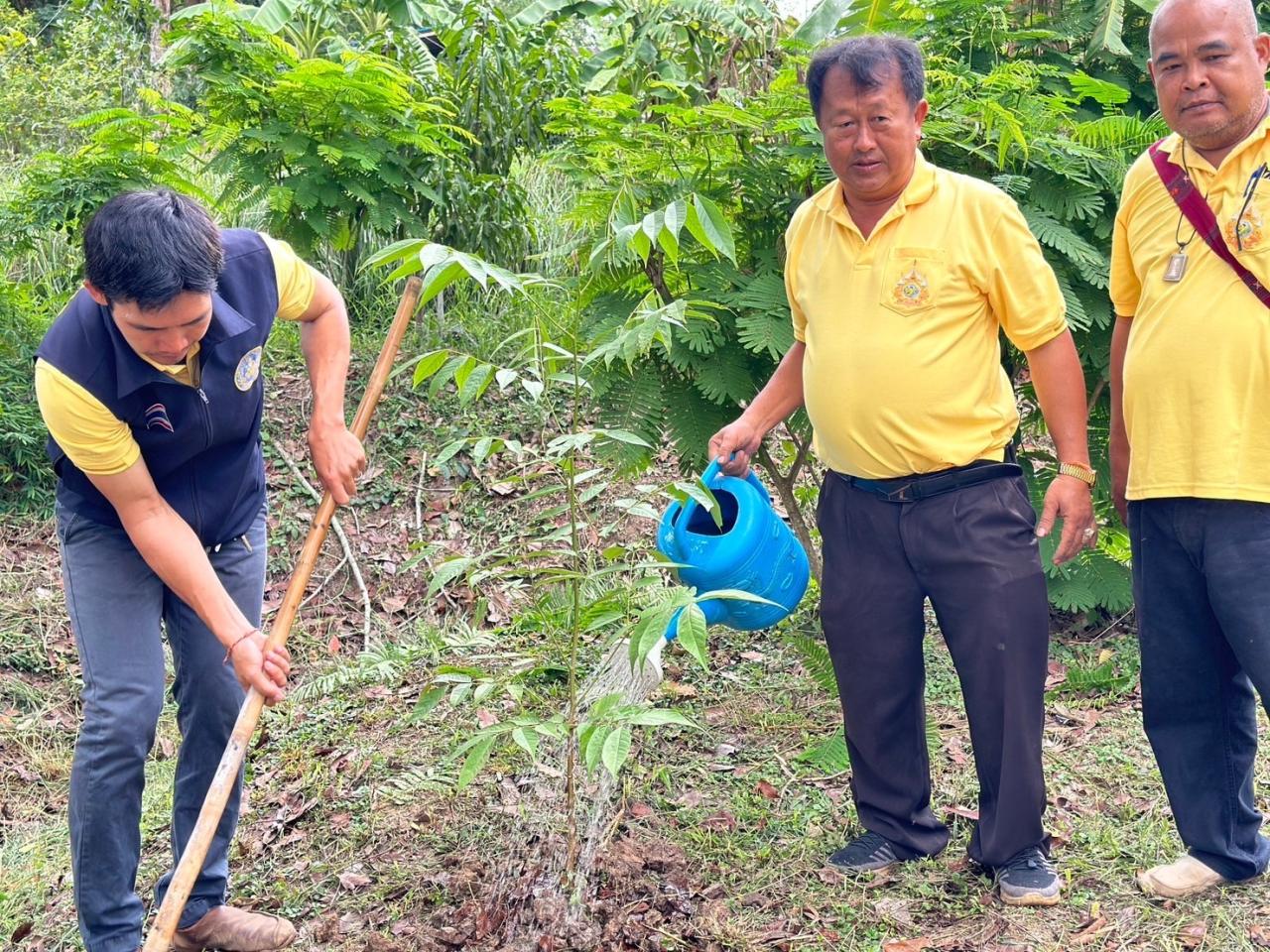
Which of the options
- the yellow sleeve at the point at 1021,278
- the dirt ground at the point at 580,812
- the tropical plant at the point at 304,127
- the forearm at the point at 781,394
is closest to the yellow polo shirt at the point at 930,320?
the yellow sleeve at the point at 1021,278

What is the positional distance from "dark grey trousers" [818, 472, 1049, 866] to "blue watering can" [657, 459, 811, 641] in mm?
118

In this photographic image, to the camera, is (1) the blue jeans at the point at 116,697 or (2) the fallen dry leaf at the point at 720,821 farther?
(2) the fallen dry leaf at the point at 720,821

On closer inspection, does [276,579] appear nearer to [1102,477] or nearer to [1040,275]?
[1102,477]

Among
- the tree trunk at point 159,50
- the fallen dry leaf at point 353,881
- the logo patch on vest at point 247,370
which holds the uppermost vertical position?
the tree trunk at point 159,50

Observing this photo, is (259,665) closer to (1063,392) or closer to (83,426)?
(83,426)

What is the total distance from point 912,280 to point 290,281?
1.46 meters

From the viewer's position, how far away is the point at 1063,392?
2.78 meters

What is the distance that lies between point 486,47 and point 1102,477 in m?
3.89

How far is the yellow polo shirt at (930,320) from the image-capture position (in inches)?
107

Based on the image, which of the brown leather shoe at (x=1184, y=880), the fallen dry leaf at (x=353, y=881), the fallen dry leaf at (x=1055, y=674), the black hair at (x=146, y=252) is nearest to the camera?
the black hair at (x=146, y=252)

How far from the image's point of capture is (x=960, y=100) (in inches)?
147

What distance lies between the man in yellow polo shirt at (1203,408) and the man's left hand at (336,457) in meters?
1.81

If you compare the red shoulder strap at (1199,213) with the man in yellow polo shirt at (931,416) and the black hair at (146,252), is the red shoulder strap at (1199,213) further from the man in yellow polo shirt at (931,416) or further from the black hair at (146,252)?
the black hair at (146,252)

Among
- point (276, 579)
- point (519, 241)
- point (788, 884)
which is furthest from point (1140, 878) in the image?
point (519, 241)
